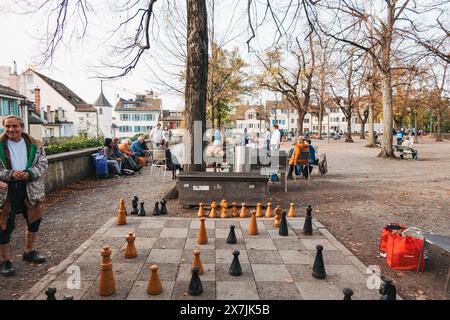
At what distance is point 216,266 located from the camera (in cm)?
436

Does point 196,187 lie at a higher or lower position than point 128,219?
higher

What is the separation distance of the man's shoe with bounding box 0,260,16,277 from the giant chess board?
495 millimetres

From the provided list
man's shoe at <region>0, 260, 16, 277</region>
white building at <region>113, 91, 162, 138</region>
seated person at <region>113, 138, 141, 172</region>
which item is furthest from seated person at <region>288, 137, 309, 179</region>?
white building at <region>113, 91, 162, 138</region>

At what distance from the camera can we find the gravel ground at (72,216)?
424 centimetres

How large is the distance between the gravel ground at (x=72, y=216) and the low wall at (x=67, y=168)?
0.93 feet

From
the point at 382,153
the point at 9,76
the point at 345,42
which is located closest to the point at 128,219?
the point at 345,42

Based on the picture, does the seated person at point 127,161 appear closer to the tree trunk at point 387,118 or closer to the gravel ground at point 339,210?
the gravel ground at point 339,210

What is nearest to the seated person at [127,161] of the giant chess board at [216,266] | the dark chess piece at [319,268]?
the giant chess board at [216,266]

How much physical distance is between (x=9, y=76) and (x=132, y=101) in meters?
55.1

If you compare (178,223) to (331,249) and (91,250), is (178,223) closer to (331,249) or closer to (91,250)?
(91,250)

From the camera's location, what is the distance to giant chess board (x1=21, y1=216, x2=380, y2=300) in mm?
3664

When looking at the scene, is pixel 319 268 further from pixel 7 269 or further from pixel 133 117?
pixel 133 117

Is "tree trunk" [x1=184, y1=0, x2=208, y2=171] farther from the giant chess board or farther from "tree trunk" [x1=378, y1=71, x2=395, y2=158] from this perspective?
"tree trunk" [x1=378, y1=71, x2=395, y2=158]
